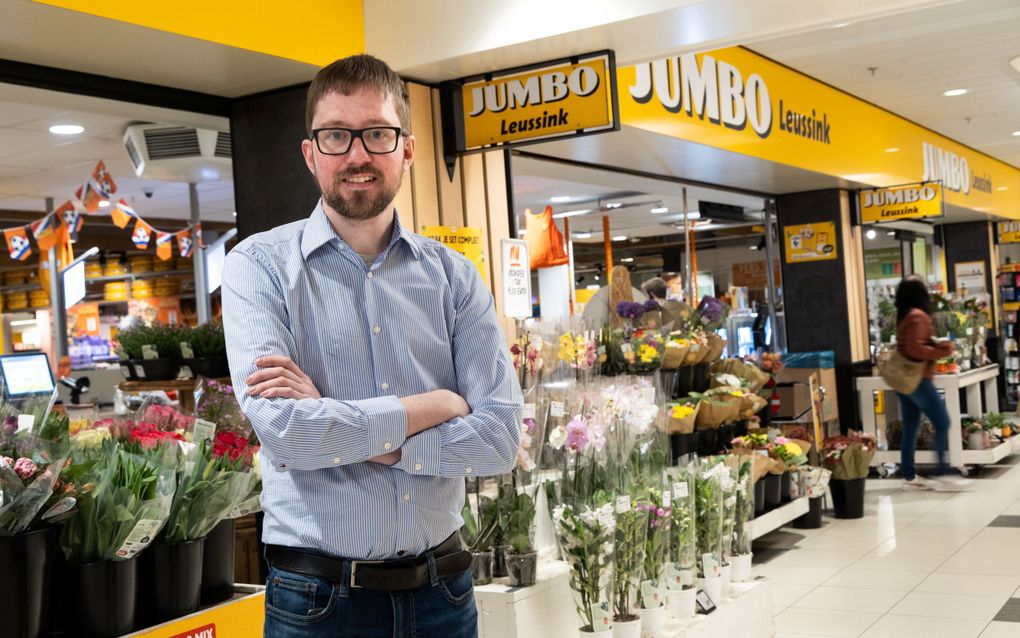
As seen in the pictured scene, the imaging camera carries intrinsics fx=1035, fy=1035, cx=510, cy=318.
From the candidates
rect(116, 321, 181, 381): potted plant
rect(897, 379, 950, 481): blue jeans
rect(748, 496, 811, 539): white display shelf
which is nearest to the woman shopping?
rect(897, 379, 950, 481): blue jeans

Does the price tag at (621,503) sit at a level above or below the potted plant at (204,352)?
below

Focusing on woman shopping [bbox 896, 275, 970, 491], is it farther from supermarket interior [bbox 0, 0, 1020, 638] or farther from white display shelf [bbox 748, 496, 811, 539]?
white display shelf [bbox 748, 496, 811, 539]

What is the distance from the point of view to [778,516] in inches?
254

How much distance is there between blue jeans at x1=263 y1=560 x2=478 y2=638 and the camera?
68.7 inches

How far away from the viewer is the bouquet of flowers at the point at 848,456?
7449 millimetres

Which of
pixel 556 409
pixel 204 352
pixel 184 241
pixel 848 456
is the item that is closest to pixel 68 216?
pixel 184 241

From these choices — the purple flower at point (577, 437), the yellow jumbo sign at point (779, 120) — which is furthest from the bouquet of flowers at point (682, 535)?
the yellow jumbo sign at point (779, 120)

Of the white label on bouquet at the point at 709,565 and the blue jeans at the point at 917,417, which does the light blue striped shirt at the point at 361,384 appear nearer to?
the white label on bouquet at the point at 709,565

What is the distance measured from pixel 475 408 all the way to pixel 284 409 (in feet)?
1.23

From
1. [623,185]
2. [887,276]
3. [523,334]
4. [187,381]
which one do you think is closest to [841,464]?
[623,185]

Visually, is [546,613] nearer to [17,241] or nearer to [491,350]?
[491,350]

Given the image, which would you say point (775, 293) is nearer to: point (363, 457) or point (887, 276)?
point (887, 276)

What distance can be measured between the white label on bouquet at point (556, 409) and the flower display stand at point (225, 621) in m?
1.24

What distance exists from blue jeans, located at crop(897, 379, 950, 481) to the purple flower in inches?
233
